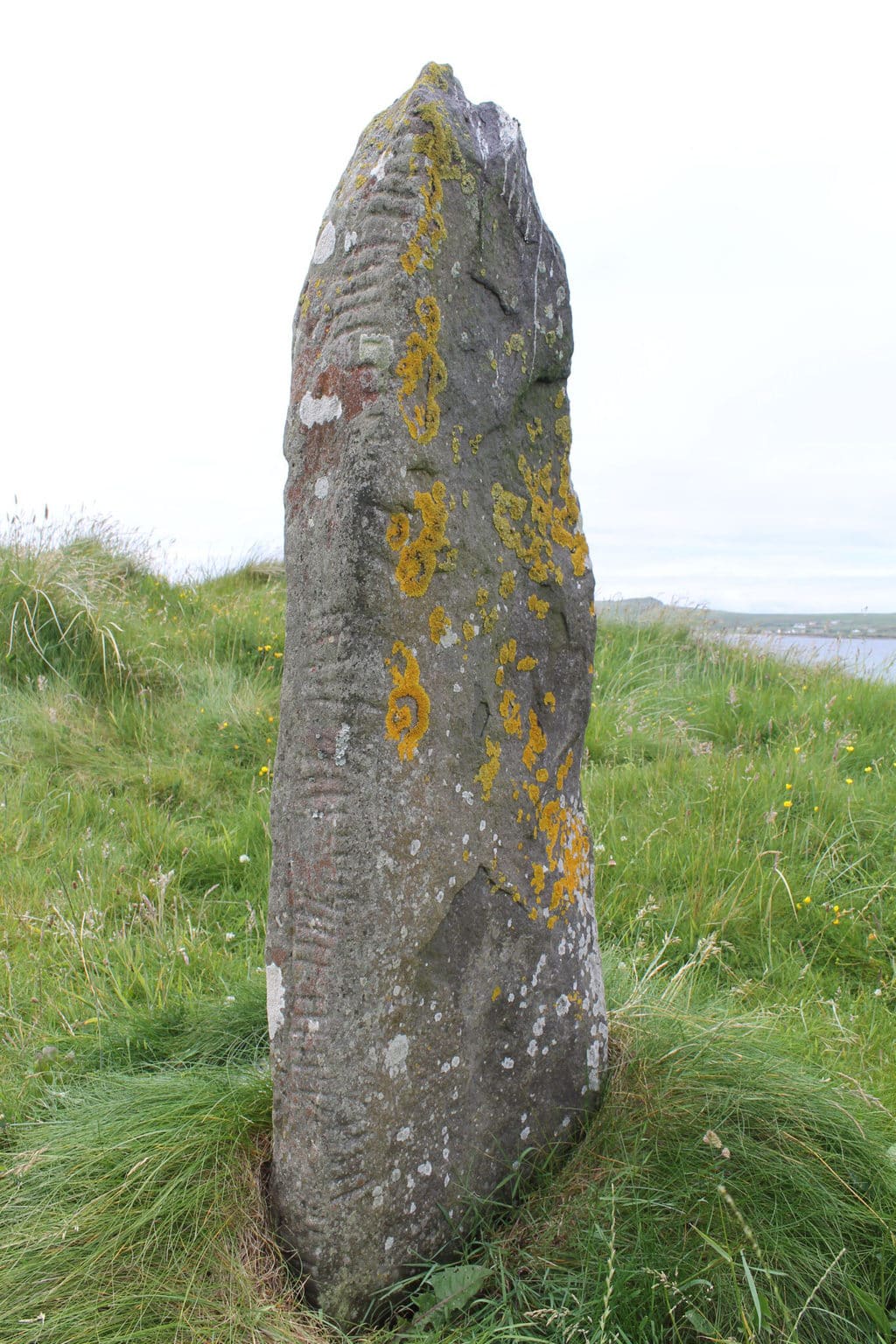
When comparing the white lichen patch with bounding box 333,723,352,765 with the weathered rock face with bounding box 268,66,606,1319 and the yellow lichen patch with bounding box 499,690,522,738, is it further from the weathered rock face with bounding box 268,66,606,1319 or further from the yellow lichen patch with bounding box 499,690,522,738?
the yellow lichen patch with bounding box 499,690,522,738

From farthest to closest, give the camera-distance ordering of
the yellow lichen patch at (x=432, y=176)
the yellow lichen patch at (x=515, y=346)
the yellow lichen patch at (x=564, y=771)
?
the yellow lichen patch at (x=564, y=771), the yellow lichen patch at (x=515, y=346), the yellow lichen patch at (x=432, y=176)

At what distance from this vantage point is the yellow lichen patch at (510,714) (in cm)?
229

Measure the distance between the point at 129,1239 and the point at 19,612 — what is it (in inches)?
194

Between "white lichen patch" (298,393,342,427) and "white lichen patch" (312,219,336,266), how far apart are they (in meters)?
0.34

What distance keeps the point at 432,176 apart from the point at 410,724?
47.0 inches

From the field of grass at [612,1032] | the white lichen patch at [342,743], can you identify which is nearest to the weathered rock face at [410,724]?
the white lichen patch at [342,743]

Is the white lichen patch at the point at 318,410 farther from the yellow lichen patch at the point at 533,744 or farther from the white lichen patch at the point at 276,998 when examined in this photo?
the white lichen patch at the point at 276,998

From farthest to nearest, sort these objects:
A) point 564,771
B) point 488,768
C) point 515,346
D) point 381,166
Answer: point 564,771 < point 515,346 < point 488,768 < point 381,166

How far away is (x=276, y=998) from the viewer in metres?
2.04

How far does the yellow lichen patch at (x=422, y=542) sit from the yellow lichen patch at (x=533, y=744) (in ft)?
1.73

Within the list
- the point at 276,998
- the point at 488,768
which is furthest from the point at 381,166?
the point at 276,998

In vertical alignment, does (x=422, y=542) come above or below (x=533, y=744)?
above

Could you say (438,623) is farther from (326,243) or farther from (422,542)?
(326,243)

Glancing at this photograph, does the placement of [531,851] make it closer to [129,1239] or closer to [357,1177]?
[357,1177]
